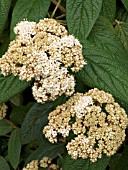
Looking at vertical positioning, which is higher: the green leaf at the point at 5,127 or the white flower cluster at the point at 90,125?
the white flower cluster at the point at 90,125

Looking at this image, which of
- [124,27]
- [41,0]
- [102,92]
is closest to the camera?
[102,92]

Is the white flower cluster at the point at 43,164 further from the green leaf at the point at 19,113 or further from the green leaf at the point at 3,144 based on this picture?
the green leaf at the point at 3,144

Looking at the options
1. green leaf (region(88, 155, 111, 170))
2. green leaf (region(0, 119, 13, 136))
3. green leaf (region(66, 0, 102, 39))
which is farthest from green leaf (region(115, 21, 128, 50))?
green leaf (region(0, 119, 13, 136))

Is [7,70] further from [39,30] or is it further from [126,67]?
[126,67]

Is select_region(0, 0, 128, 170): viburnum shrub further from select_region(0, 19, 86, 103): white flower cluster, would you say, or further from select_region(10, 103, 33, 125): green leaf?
select_region(10, 103, 33, 125): green leaf

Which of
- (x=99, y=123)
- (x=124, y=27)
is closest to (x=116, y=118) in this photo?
(x=99, y=123)

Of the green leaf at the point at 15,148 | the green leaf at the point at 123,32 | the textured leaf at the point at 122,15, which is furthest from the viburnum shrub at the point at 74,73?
the green leaf at the point at 15,148
